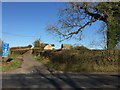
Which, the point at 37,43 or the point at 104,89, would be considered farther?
the point at 37,43

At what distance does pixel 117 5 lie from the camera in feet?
102

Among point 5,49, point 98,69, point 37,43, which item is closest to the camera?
point 5,49

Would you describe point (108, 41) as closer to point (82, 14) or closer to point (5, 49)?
point (82, 14)

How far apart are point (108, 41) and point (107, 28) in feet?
5.00

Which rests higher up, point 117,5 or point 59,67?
point 117,5

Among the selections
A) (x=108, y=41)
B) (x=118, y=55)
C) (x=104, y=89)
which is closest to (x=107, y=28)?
(x=108, y=41)

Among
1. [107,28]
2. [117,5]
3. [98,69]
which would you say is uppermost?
[117,5]

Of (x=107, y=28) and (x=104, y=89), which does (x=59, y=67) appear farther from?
(x=104, y=89)

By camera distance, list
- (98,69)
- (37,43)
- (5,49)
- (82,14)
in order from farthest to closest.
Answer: (37,43) → (82,14) → (98,69) → (5,49)

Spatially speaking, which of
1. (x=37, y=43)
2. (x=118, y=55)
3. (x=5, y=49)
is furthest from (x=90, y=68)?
(x=37, y=43)

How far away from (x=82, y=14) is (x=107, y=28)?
3412mm

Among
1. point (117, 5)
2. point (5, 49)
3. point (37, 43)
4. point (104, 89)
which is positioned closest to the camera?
point (104, 89)

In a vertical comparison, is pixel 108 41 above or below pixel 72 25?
below

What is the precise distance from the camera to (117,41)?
32.5m
